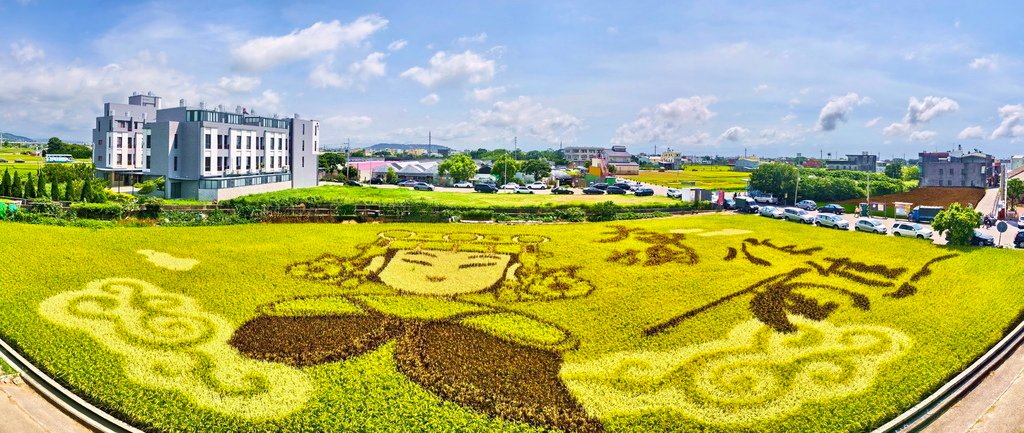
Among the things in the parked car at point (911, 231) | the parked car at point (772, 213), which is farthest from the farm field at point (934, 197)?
the parked car at point (911, 231)

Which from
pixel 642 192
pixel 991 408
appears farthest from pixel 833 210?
pixel 991 408

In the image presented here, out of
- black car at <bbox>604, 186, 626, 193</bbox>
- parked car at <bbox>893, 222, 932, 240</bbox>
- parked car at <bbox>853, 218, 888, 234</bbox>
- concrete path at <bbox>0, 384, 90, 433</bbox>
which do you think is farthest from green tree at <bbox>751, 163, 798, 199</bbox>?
concrete path at <bbox>0, 384, 90, 433</bbox>

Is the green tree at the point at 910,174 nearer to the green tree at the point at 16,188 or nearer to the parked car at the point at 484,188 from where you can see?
the parked car at the point at 484,188

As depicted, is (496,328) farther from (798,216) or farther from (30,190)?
(30,190)

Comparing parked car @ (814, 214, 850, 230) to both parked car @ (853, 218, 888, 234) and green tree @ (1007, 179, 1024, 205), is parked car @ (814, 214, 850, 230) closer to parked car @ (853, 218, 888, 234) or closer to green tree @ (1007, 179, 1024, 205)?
parked car @ (853, 218, 888, 234)

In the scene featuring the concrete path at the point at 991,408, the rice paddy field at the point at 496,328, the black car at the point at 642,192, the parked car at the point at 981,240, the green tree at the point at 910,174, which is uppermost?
the green tree at the point at 910,174
